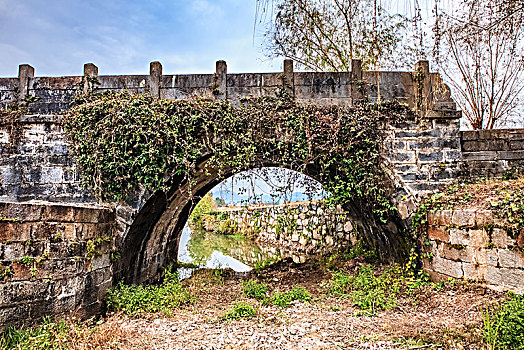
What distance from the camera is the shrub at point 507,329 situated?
3.80m

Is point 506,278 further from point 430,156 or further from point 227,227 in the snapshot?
point 227,227

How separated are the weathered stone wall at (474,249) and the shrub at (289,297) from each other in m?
2.07

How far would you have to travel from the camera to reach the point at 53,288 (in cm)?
473

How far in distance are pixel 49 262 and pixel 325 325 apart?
11.6ft

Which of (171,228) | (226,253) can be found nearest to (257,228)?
(226,253)

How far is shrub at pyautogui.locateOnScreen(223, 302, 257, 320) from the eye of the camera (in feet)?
18.1

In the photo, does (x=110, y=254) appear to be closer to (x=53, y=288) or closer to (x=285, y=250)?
(x=53, y=288)

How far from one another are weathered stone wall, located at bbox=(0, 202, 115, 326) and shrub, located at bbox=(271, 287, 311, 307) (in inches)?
104

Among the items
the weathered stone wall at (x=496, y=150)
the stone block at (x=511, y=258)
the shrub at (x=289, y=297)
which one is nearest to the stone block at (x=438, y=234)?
the stone block at (x=511, y=258)

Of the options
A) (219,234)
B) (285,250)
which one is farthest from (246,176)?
(219,234)

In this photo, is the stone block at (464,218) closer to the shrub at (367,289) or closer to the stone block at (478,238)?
the stone block at (478,238)

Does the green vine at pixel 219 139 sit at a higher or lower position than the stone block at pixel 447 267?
higher

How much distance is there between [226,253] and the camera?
15078mm

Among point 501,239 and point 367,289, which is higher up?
point 501,239
